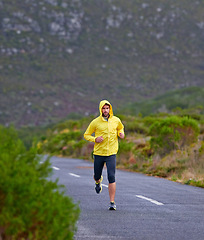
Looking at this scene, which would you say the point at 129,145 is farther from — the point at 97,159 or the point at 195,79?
the point at 195,79

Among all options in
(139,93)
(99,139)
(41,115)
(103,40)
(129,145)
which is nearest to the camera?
(99,139)

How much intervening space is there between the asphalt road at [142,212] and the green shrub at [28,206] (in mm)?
741

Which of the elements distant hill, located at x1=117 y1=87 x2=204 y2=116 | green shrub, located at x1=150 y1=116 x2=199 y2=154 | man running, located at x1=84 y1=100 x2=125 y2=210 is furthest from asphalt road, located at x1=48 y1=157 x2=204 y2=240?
distant hill, located at x1=117 y1=87 x2=204 y2=116

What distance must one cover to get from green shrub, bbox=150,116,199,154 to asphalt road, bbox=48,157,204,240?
8426mm

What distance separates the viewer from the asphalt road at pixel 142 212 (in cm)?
877

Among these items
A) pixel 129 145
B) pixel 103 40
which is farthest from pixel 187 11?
pixel 129 145

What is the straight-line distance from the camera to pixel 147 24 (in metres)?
108

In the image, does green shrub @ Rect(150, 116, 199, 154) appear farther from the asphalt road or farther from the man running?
the man running

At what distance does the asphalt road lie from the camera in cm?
877

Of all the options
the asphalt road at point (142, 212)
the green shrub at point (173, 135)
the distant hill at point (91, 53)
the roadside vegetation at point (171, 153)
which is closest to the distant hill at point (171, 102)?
the distant hill at point (91, 53)

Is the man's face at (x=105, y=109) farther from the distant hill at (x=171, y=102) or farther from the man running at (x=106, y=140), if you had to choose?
the distant hill at (x=171, y=102)

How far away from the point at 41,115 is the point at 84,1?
100.0ft

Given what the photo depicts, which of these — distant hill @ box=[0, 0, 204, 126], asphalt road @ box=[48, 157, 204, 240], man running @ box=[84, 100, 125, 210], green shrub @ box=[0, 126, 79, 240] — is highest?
distant hill @ box=[0, 0, 204, 126]

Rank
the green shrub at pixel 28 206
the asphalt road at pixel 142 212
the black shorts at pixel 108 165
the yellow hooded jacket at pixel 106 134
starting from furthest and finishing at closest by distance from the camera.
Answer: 1. the yellow hooded jacket at pixel 106 134
2. the black shorts at pixel 108 165
3. the asphalt road at pixel 142 212
4. the green shrub at pixel 28 206
